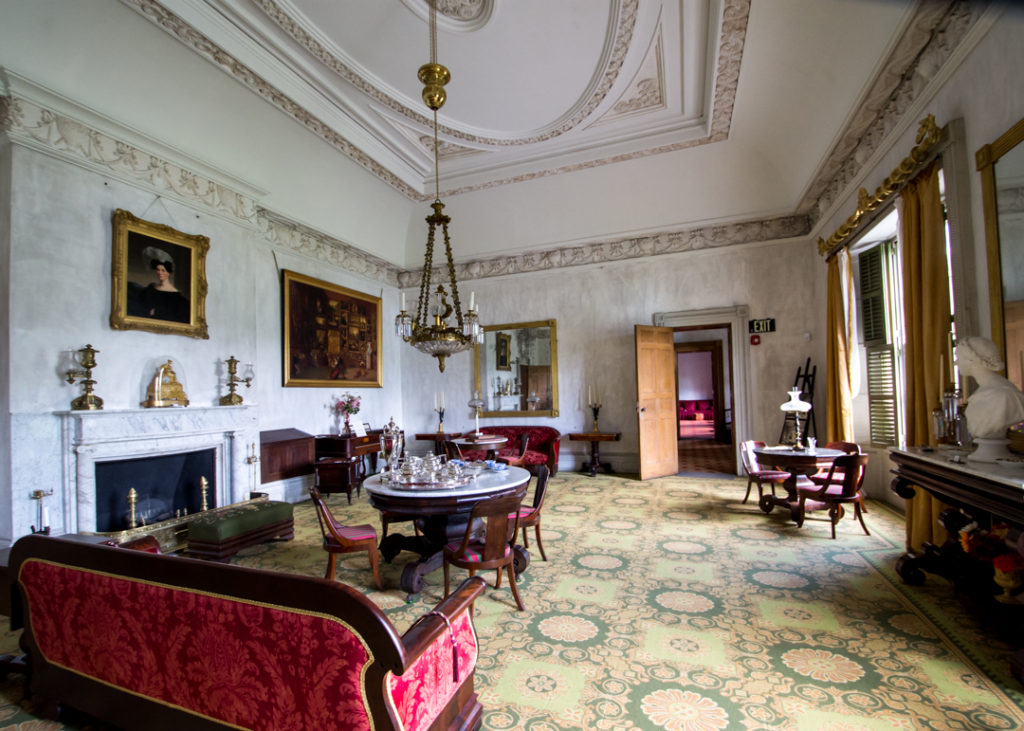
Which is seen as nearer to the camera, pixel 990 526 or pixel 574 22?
pixel 990 526

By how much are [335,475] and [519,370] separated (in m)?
3.94

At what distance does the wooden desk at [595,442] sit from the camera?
27.1ft

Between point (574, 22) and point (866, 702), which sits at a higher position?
point (574, 22)

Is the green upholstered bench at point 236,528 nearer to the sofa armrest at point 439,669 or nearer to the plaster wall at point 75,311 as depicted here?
the plaster wall at point 75,311

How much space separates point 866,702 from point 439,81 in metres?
5.08

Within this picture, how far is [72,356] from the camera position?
14.3 ft

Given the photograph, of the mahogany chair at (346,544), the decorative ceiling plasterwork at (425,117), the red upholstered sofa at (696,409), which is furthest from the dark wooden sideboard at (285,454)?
the red upholstered sofa at (696,409)

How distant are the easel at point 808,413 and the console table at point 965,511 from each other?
160 inches

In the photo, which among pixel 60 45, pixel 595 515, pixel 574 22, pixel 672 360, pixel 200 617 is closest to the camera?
pixel 200 617

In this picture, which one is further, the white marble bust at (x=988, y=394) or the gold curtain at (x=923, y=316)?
the gold curtain at (x=923, y=316)

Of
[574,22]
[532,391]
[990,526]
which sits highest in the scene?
[574,22]

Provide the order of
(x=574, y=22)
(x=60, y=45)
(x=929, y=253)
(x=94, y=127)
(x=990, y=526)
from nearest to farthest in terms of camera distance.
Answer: (x=990, y=526)
(x=929, y=253)
(x=60, y=45)
(x=94, y=127)
(x=574, y=22)

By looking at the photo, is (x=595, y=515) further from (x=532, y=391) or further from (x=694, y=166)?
(x=694, y=166)

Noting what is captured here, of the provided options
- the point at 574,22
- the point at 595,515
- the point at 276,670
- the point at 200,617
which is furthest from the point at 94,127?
the point at 595,515
